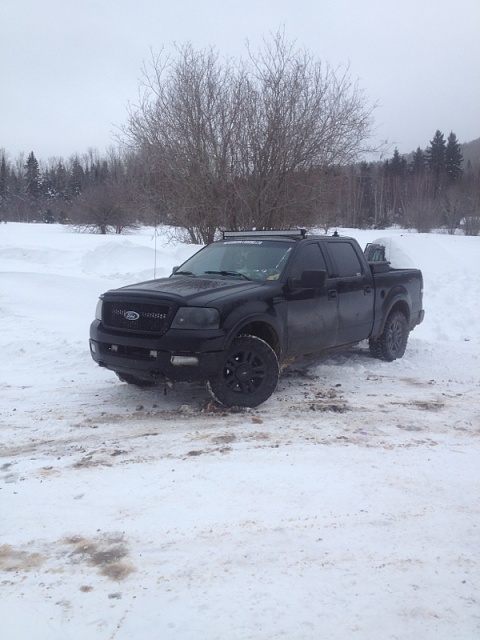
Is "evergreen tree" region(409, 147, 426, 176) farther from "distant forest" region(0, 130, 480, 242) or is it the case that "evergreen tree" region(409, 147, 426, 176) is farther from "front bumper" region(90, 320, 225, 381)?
"front bumper" region(90, 320, 225, 381)

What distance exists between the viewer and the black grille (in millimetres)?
5812

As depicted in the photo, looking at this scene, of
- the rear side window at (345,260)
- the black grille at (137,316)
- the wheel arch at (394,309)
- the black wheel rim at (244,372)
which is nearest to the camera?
the black grille at (137,316)

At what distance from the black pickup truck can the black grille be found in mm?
10

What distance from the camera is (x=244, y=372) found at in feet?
19.7

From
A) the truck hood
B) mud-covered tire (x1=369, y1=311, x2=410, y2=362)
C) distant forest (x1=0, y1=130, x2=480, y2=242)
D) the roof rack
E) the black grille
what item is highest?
distant forest (x1=0, y1=130, x2=480, y2=242)

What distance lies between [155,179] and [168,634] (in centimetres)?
1159

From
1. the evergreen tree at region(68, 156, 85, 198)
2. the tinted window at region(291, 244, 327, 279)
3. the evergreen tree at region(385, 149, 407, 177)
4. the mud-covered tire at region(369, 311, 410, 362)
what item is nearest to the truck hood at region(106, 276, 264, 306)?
the tinted window at region(291, 244, 327, 279)

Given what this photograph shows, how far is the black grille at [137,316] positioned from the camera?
5.81 meters

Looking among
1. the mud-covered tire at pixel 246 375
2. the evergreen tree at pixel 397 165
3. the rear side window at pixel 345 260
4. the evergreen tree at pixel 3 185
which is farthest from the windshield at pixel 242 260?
the evergreen tree at pixel 397 165

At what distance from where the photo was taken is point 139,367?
5785 mm

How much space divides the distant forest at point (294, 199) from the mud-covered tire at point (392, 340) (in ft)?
15.3

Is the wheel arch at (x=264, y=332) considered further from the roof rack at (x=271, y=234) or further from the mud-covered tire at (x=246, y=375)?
the roof rack at (x=271, y=234)

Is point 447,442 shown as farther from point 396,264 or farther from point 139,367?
point 396,264

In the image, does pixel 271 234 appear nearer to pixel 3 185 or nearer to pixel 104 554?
pixel 104 554
